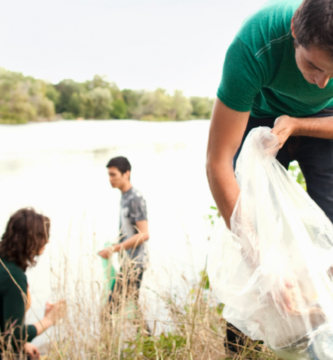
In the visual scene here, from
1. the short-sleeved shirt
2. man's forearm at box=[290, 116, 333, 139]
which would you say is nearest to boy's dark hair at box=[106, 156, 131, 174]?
the short-sleeved shirt

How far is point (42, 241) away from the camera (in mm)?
1766

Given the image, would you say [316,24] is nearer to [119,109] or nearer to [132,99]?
[119,109]

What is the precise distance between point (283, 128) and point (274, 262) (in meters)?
0.37

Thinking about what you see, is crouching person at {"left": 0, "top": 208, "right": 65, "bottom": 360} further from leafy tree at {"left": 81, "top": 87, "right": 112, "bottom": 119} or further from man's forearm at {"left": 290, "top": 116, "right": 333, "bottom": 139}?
leafy tree at {"left": 81, "top": 87, "right": 112, "bottom": 119}

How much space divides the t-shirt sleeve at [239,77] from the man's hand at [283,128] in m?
0.13

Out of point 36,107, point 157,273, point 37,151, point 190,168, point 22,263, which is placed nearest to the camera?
point 22,263

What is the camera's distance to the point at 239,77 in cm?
87

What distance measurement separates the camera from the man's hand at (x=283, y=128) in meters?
0.98

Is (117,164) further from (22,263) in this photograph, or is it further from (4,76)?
(4,76)

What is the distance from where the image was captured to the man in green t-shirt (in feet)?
2.44

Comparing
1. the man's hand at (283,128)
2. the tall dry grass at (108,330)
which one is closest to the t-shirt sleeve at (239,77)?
the man's hand at (283,128)

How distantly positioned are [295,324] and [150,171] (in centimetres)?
525

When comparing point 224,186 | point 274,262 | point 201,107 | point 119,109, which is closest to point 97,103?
point 119,109

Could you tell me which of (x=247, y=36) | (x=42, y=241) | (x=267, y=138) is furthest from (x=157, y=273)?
(x=247, y=36)
